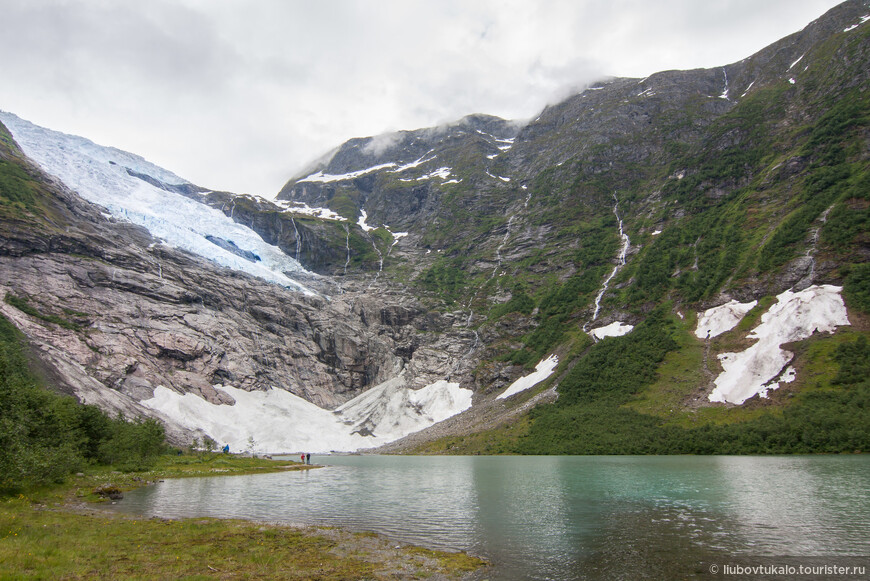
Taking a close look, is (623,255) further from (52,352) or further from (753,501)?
(52,352)

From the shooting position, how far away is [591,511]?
28.5 metres

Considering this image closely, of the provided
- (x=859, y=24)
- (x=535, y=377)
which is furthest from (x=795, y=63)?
(x=535, y=377)

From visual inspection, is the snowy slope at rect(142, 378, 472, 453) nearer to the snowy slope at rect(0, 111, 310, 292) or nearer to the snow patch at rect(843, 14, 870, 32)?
the snowy slope at rect(0, 111, 310, 292)

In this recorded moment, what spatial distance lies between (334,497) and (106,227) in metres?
138

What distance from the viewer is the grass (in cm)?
1462

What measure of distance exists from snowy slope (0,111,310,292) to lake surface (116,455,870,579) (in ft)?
440

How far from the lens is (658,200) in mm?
163375

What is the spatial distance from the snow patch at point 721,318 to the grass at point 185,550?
97771mm

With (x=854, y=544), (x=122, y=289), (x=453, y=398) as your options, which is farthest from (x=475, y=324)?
(x=854, y=544)

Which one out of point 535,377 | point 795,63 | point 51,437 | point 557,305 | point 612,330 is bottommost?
point 51,437

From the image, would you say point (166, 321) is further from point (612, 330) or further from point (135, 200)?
point (612, 330)

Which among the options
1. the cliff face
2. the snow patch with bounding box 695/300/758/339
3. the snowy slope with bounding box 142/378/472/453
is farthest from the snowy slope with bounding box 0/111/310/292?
the snow patch with bounding box 695/300/758/339

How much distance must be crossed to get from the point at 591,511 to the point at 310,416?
109m

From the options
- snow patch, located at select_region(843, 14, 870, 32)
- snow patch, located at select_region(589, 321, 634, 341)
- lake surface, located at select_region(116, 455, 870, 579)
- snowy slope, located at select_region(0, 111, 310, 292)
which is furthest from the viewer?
snowy slope, located at select_region(0, 111, 310, 292)
